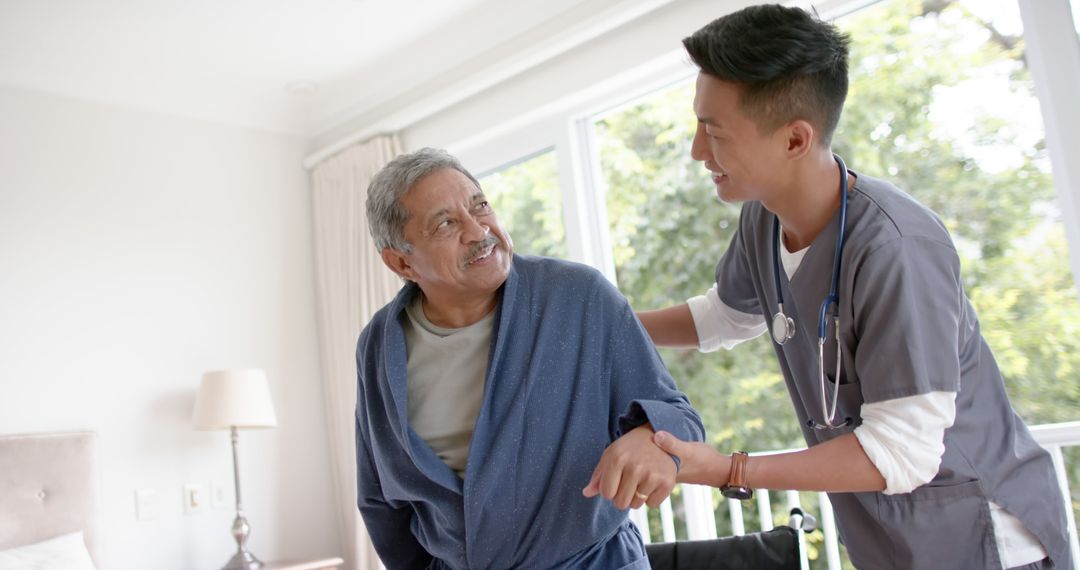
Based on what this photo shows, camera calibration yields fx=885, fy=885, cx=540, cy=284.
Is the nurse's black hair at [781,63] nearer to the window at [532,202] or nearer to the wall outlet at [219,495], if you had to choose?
the window at [532,202]

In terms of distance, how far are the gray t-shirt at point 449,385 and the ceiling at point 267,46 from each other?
6.46ft

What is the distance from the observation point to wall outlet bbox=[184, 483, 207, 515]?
389cm

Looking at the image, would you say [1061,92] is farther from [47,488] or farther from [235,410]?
[47,488]

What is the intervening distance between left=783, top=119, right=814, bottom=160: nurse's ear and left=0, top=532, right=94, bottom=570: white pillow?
293cm

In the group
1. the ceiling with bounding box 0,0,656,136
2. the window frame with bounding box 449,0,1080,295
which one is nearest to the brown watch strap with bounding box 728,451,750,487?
the window frame with bounding box 449,0,1080,295

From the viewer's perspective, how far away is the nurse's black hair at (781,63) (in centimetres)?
136

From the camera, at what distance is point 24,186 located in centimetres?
364

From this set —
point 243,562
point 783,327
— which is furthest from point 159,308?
point 783,327

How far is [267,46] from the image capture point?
157 inches

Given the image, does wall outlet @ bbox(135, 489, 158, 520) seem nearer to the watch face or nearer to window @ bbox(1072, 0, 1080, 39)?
the watch face

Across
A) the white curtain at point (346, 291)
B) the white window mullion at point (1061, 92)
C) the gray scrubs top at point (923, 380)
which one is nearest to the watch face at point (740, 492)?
Answer: the gray scrubs top at point (923, 380)

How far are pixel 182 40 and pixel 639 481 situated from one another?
3443 mm

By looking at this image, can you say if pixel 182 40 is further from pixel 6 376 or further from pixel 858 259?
pixel 858 259

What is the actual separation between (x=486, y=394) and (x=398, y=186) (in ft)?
1.45
